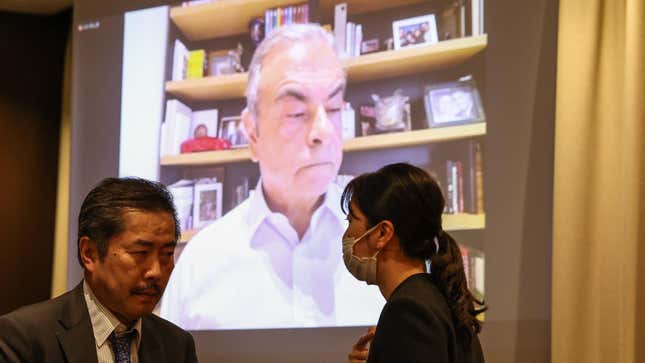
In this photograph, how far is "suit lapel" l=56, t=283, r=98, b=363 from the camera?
1896mm

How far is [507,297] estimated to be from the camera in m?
3.21

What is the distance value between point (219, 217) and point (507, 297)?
1.43 meters

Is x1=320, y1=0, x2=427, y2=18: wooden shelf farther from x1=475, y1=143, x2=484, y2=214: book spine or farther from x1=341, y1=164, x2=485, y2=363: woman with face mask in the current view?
x1=341, y1=164, x2=485, y2=363: woman with face mask

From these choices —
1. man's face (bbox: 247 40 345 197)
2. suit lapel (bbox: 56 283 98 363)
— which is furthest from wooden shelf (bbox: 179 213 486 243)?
suit lapel (bbox: 56 283 98 363)

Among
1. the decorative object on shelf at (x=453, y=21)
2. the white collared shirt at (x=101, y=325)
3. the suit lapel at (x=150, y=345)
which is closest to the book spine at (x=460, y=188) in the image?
the decorative object on shelf at (x=453, y=21)

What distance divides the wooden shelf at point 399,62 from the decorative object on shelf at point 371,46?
0.02 meters

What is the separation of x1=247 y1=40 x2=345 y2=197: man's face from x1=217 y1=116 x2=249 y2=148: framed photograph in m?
0.05

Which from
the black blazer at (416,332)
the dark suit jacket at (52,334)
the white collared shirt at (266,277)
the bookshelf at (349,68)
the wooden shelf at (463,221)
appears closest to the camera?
the black blazer at (416,332)

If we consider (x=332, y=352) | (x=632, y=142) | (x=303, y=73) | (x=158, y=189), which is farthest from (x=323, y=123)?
(x=158, y=189)

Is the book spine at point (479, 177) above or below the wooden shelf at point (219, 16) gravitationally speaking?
below

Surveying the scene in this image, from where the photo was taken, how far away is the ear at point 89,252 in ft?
6.47

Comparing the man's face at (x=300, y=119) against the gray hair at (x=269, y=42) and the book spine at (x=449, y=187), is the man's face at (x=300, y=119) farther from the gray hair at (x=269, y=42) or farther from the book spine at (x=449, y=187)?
the book spine at (x=449, y=187)

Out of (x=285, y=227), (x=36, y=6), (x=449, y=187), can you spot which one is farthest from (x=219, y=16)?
(x=36, y=6)

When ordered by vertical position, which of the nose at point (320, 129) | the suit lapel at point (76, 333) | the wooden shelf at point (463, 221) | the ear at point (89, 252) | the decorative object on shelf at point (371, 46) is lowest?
the suit lapel at point (76, 333)
